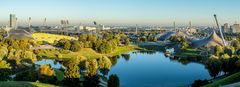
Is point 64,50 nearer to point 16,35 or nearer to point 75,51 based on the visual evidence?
point 75,51

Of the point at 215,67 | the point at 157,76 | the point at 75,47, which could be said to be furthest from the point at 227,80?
A: the point at 75,47

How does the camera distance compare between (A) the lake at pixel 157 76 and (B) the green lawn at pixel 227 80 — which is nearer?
(B) the green lawn at pixel 227 80

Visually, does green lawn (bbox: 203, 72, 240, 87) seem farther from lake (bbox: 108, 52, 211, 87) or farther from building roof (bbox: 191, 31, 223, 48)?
building roof (bbox: 191, 31, 223, 48)

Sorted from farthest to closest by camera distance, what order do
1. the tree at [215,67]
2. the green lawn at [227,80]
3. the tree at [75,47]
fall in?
1. the tree at [75,47]
2. the tree at [215,67]
3. the green lawn at [227,80]

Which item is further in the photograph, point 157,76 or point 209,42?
point 209,42

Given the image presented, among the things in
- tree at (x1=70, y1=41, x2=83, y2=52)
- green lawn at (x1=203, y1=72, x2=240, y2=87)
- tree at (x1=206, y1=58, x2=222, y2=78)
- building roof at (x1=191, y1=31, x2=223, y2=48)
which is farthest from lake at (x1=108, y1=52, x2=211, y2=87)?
building roof at (x1=191, y1=31, x2=223, y2=48)

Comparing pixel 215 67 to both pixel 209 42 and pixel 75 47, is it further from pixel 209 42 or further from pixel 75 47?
pixel 209 42

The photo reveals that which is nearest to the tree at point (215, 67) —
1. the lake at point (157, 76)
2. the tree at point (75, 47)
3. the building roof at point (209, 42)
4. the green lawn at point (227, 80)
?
the lake at point (157, 76)

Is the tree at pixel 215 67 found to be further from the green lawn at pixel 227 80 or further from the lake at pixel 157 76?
the green lawn at pixel 227 80

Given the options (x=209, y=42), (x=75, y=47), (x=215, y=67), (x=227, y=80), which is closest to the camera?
(x=227, y=80)

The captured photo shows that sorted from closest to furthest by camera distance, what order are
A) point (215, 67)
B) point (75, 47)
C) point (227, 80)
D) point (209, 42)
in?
1. point (227, 80)
2. point (215, 67)
3. point (75, 47)
4. point (209, 42)

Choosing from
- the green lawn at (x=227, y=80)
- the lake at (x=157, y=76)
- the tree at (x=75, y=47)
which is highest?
the green lawn at (x=227, y=80)
